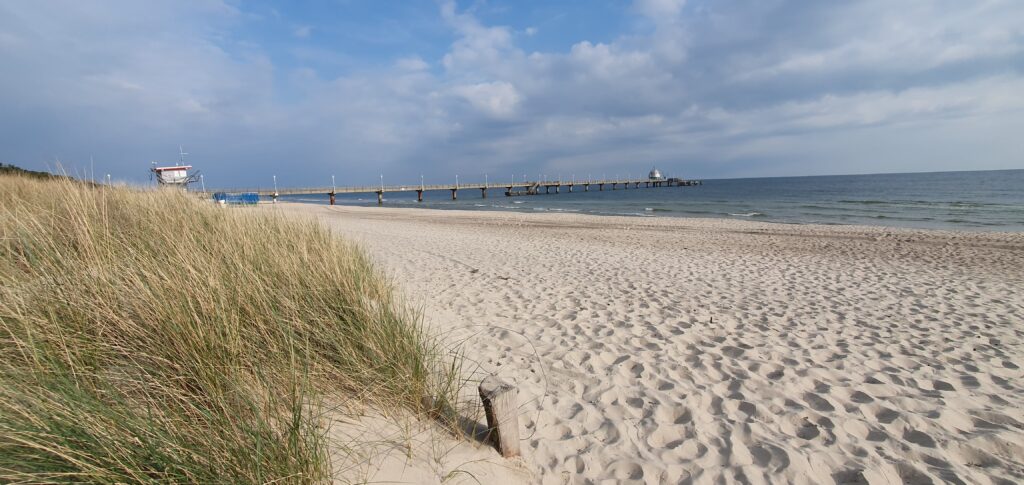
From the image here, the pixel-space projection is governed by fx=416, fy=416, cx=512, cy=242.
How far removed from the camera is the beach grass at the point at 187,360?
1514mm

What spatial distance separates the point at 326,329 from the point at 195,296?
2.54ft

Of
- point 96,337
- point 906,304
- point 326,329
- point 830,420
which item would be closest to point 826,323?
point 906,304

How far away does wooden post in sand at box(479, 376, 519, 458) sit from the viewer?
2.28 m

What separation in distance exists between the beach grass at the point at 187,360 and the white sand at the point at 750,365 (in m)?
1.07

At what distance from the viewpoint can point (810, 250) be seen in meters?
11.2

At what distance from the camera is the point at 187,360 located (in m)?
2.11

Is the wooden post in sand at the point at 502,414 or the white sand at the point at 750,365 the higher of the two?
the wooden post in sand at the point at 502,414

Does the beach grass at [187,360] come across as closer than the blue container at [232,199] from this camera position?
Yes

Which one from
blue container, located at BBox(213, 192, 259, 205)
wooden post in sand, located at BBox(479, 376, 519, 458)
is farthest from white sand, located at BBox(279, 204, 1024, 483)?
blue container, located at BBox(213, 192, 259, 205)

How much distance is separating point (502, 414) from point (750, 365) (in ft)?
8.63

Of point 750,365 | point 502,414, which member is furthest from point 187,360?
point 750,365

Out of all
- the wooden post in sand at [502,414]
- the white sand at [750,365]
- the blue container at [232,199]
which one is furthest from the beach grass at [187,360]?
the blue container at [232,199]

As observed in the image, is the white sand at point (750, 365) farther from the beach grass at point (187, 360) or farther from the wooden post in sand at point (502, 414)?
the beach grass at point (187, 360)

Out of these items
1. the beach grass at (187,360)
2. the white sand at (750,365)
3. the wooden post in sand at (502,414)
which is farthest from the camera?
the white sand at (750,365)
